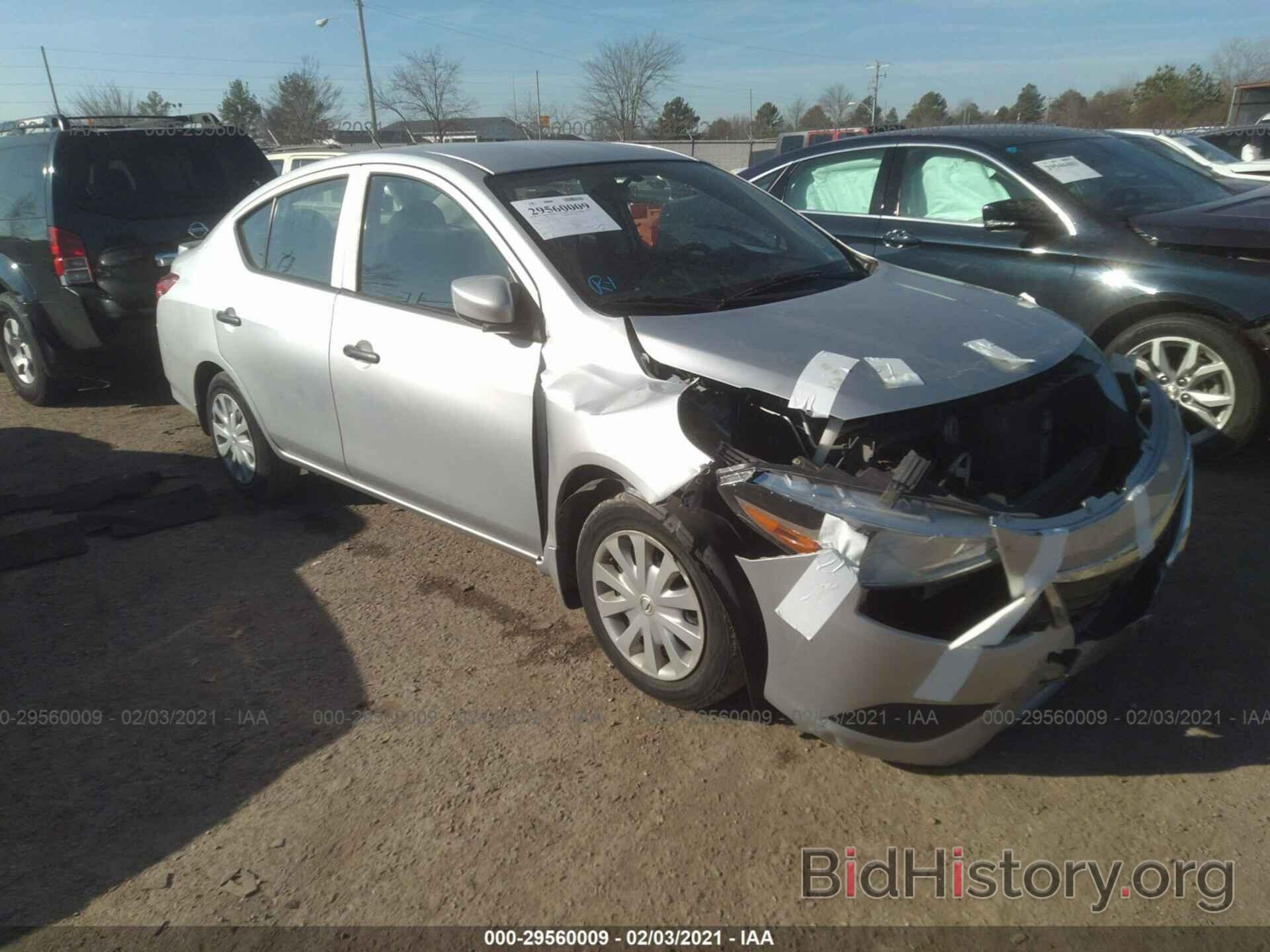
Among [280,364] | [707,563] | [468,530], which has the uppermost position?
[280,364]

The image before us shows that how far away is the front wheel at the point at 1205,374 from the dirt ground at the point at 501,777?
2.45ft

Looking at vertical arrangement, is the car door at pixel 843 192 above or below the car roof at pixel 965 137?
below

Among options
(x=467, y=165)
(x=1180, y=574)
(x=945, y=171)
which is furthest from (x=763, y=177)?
(x=1180, y=574)

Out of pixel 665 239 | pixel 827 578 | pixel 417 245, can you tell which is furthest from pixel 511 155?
pixel 827 578

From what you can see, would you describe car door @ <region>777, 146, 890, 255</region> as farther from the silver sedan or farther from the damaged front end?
the damaged front end

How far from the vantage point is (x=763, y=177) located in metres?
6.47

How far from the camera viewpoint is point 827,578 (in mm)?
2338

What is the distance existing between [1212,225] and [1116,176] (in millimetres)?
929

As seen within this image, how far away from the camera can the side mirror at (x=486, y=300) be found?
311 cm

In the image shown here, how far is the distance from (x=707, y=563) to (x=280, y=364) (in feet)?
8.54

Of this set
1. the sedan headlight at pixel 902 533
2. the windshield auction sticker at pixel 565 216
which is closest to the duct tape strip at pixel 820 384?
the sedan headlight at pixel 902 533

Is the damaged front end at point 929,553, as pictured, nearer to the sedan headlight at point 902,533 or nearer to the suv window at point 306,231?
the sedan headlight at point 902,533

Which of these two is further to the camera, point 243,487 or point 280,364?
point 243,487

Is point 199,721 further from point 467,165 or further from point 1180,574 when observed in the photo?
point 1180,574
